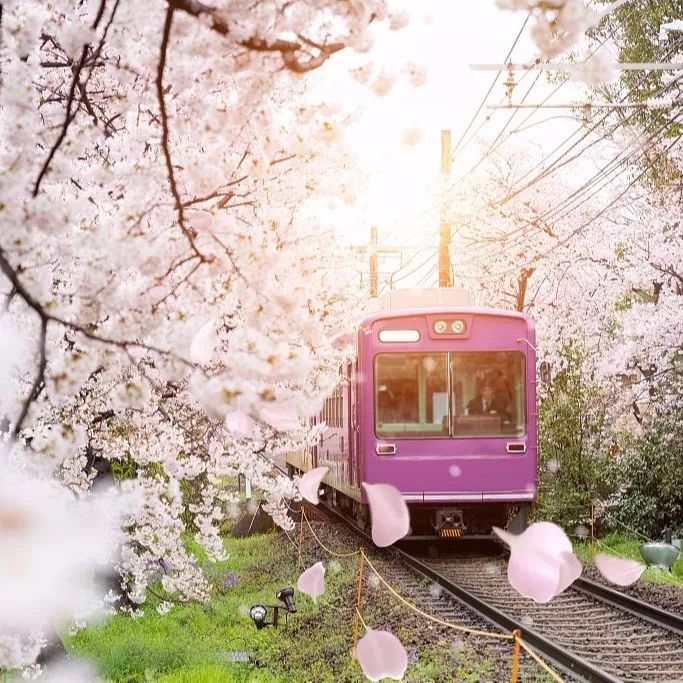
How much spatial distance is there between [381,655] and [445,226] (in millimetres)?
11419

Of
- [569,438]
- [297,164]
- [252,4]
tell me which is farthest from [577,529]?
[252,4]

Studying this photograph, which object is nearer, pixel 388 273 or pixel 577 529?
pixel 577 529

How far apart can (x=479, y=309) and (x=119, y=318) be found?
950cm

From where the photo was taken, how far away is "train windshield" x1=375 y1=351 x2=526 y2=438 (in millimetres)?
12320

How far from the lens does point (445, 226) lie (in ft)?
60.0

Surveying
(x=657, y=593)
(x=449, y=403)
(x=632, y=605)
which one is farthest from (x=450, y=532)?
(x=632, y=605)

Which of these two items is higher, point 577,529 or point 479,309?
point 479,309

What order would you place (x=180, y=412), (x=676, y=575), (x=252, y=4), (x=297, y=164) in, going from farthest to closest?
1. (x=676, y=575)
2. (x=180, y=412)
3. (x=297, y=164)
4. (x=252, y=4)

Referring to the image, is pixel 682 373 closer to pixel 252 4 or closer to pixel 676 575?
pixel 676 575

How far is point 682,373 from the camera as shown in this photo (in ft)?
48.9

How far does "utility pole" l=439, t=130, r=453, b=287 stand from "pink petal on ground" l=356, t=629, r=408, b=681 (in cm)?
912

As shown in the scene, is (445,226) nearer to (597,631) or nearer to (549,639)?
(597,631)

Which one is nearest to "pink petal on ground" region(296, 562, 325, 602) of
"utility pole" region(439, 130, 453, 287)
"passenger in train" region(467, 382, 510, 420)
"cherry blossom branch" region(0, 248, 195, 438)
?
"passenger in train" region(467, 382, 510, 420)

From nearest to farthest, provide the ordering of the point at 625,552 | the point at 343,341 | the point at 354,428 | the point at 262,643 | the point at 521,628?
the point at 521,628 < the point at 262,643 < the point at 354,428 < the point at 343,341 < the point at 625,552
